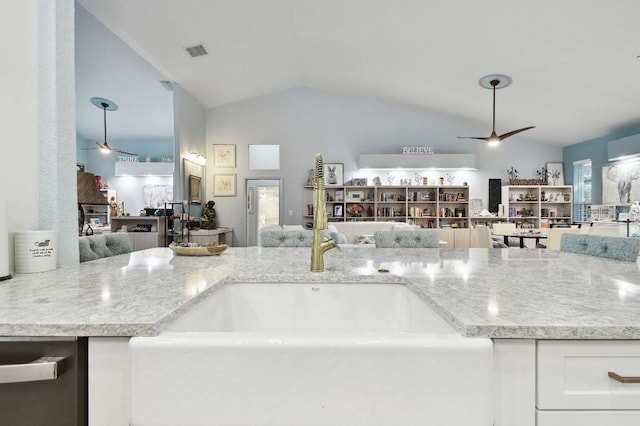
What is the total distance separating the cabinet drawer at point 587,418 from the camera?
2.00 feet

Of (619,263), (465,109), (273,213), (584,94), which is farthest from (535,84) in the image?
(273,213)

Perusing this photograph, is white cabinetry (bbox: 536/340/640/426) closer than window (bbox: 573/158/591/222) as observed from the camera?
Yes

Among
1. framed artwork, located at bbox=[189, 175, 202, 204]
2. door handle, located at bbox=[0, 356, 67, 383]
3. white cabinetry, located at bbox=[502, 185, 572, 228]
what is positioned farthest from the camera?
white cabinetry, located at bbox=[502, 185, 572, 228]

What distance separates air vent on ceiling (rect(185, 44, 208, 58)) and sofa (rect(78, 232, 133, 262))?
4.20 metres

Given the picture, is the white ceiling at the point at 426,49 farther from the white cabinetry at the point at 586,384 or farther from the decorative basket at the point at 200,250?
the white cabinetry at the point at 586,384

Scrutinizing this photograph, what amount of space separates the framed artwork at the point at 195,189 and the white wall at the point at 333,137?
56cm

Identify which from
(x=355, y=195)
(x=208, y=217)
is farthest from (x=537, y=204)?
(x=208, y=217)

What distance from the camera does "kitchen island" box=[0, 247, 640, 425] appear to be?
623 millimetres

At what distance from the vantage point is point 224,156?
299 inches

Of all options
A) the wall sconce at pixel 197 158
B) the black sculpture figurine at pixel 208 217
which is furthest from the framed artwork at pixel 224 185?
the black sculpture figurine at pixel 208 217

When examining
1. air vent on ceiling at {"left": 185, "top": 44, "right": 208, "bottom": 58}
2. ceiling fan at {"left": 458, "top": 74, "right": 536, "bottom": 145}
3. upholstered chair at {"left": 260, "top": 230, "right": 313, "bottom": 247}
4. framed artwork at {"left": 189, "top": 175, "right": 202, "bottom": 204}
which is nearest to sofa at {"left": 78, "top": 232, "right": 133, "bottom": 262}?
upholstered chair at {"left": 260, "top": 230, "right": 313, "bottom": 247}

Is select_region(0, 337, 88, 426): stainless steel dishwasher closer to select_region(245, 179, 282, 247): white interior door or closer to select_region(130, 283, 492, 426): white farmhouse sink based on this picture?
select_region(130, 283, 492, 426): white farmhouse sink

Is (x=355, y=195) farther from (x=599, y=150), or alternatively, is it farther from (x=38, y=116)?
(x=38, y=116)

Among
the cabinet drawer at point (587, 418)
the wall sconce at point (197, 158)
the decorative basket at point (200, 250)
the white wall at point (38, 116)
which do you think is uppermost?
the wall sconce at point (197, 158)
